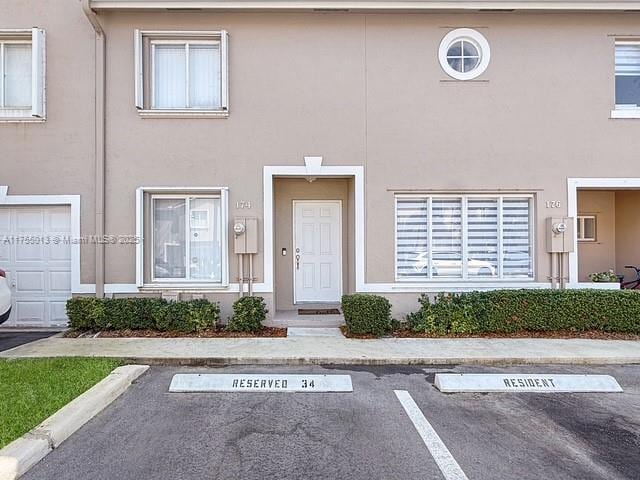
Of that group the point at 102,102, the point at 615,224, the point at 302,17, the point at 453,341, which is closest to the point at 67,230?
the point at 102,102

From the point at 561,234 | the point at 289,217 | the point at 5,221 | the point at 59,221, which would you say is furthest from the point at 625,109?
the point at 5,221

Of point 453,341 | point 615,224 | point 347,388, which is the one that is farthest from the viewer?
point 615,224

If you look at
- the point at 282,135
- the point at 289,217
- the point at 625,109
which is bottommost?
the point at 289,217

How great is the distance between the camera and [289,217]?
941 cm

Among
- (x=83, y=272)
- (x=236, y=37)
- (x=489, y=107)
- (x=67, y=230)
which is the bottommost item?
(x=83, y=272)

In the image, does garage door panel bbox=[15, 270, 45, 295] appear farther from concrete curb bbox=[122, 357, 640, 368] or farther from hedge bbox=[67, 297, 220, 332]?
concrete curb bbox=[122, 357, 640, 368]

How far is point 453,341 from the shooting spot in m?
7.24

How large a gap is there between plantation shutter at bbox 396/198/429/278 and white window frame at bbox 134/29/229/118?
3884 millimetres

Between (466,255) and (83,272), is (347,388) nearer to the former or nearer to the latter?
(466,255)

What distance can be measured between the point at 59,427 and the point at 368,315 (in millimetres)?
4713

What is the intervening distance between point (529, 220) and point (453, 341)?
3113mm

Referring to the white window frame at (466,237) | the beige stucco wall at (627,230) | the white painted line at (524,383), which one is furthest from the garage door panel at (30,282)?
the beige stucco wall at (627,230)

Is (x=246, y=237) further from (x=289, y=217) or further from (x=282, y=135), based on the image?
(x=282, y=135)

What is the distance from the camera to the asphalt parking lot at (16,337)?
7.10 meters
